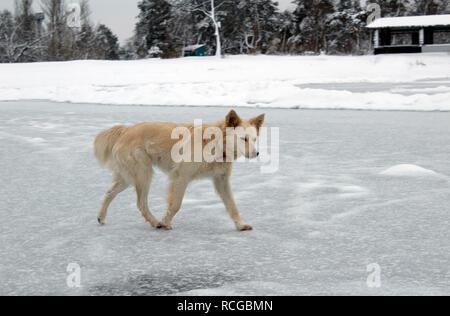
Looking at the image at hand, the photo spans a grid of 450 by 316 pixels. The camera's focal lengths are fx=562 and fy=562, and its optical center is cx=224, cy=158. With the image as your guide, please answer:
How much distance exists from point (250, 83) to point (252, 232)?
18350 mm

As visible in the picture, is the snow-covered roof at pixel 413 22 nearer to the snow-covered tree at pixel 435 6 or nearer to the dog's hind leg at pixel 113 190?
the snow-covered tree at pixel 435 6

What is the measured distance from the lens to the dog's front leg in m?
4.88

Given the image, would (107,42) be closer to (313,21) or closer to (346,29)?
(313,21)

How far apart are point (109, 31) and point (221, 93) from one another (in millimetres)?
66958

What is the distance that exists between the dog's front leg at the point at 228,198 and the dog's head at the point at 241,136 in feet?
1.37

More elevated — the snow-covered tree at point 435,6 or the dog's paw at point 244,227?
the snow-covered tree at point 435,6

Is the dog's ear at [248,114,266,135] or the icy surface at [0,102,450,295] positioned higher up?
the dog's ear at [248,114,266,135]

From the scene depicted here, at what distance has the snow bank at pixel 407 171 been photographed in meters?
7.11

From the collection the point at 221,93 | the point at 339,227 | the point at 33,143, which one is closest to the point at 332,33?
the point at 221,93

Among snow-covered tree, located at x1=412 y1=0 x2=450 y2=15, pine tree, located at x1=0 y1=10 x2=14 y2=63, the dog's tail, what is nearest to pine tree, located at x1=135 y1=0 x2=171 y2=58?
pine tree, located at x1=0 y1=10 x2=14 y2=63

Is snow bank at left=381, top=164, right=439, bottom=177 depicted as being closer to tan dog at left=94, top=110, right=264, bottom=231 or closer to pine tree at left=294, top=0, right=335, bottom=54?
tan dog at left=94, top=110, right=264, bottom=231

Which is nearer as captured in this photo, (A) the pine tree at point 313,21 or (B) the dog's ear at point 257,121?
(B) the dog's ear at point 257,121

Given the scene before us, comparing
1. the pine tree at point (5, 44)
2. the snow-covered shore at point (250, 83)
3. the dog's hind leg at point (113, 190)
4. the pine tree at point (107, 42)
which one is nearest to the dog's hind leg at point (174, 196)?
the dog's hind leg at point (113, 190)

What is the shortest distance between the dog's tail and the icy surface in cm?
61
